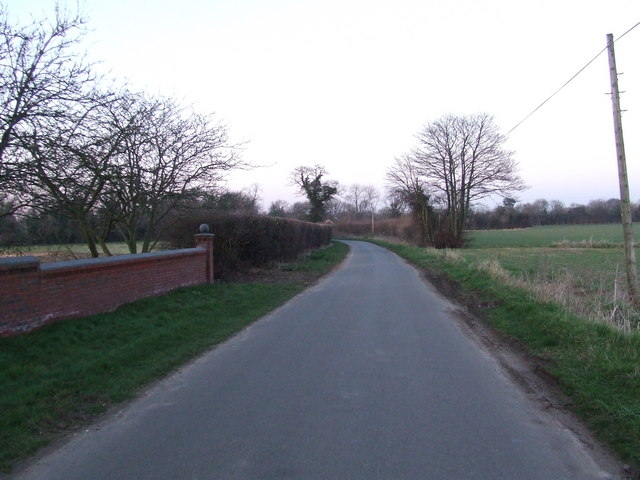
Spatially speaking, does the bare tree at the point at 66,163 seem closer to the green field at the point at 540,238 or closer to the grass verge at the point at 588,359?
the grass verge at the point at 588,359

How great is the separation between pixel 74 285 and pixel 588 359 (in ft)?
25.3

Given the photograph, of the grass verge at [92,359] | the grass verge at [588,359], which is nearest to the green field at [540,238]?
the grass verge at [588,359]

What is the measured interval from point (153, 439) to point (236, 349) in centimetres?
358

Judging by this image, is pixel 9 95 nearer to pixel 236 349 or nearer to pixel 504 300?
pixel 236 349

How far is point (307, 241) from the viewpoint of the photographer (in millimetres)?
35438

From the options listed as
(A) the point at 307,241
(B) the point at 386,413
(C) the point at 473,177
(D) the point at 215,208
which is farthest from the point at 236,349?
(C) the point at 473,177

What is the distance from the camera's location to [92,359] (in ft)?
22.3

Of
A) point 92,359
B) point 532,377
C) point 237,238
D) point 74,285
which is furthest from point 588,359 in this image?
point 237,238

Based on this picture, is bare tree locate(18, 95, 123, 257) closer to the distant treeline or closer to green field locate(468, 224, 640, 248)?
green field locate(468, 224, 640, 248)

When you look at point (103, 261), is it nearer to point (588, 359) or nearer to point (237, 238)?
point (588, 359)

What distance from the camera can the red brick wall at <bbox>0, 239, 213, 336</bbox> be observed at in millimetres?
7242

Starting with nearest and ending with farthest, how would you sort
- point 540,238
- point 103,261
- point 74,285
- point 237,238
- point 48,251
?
point 74,285 → point 103,261 → point 48,251 → point 237,238 → point 540,238

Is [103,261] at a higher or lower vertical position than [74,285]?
higher

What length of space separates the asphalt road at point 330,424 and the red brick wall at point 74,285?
8.38 ft
